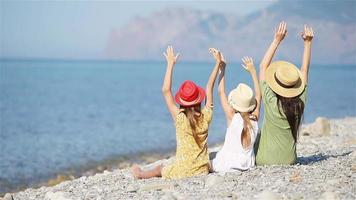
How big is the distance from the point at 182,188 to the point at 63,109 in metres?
35.9

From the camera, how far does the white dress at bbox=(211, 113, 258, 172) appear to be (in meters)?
9.16

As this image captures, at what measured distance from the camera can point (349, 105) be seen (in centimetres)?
4709

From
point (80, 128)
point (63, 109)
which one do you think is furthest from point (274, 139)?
point (63, 109)

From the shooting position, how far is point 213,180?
8.57 meters

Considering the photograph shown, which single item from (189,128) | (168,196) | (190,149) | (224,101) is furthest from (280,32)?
(168,196)

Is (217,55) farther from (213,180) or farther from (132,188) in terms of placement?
(132,188)

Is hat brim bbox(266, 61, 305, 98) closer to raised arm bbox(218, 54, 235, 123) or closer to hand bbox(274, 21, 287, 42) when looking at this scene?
hand bbox(274, 21, 287, 42)

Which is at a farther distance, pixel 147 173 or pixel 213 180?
pixel 147 173

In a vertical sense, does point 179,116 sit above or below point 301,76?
below

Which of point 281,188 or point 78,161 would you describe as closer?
point 281,188

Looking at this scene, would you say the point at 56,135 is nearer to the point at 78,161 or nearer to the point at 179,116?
the point at 78,161

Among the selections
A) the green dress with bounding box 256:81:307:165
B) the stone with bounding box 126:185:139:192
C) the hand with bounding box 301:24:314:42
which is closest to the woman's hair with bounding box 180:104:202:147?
the green dress with bounding box 256:81:307:165

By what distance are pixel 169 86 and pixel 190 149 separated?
95 cm

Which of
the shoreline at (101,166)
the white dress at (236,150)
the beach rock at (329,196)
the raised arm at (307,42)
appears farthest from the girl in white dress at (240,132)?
the shoreline at (101,166)
